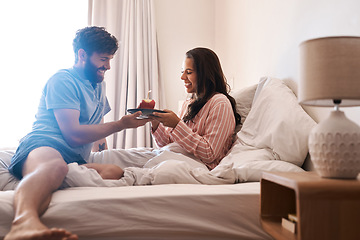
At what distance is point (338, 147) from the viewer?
1025mm

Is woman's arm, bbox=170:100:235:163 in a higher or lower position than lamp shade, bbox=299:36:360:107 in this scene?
lower

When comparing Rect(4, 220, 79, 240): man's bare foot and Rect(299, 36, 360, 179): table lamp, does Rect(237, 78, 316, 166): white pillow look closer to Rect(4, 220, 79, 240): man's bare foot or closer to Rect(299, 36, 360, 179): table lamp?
Rect(299, 36, 360, 179): table lamp

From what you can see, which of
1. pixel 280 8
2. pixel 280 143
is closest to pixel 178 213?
pixel 280 143

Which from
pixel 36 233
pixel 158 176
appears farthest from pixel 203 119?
pixel 36 233

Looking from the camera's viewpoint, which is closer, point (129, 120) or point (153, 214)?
point (153, 214)

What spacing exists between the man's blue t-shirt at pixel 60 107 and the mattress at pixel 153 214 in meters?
0.41

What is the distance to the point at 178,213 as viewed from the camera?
1.20 m

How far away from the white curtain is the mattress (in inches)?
96.4

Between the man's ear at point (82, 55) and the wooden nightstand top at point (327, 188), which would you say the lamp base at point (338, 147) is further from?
the man's ear at point (82, 55)

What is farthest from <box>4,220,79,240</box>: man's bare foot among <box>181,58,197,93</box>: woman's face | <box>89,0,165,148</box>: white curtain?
<box>89,0,165,148</box>: white curtain

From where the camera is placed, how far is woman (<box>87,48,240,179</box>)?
6.07 ft

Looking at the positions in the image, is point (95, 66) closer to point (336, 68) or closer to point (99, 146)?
point (99, 146)

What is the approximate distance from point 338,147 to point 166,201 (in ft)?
1.83

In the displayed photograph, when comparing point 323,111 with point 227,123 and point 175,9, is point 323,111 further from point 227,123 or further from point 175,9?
point 175,9
